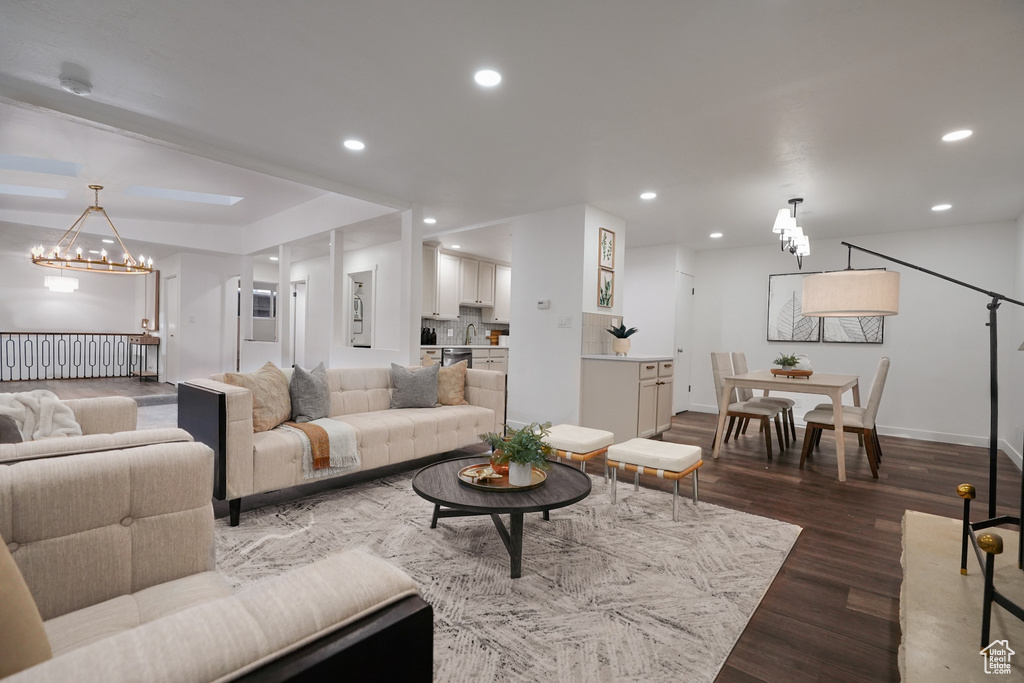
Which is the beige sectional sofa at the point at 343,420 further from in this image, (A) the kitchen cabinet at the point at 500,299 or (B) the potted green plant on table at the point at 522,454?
(A) the kitchen cabinet at the point at 500,299

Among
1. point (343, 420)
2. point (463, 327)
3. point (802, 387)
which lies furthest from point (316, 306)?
point (802, 387)

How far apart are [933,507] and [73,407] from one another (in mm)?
5028

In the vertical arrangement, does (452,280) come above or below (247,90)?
below

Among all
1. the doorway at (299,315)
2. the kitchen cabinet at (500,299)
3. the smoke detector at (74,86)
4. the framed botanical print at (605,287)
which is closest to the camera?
the smoke detector at (74,86)

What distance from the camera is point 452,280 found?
755 centimetres

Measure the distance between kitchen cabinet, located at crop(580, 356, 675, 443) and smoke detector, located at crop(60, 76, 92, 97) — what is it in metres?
4.30

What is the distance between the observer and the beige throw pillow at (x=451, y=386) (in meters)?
4.21

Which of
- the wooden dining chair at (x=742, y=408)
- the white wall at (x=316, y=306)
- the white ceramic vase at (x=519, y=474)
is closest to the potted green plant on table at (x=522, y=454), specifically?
the white ceramic vase at (x=519, y=474)

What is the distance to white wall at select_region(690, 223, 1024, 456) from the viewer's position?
521 cm

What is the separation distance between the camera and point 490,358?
24.5ft

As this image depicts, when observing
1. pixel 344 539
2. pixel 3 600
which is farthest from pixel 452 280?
pixel 3 600

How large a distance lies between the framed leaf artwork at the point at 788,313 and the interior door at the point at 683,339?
1090 millimetres

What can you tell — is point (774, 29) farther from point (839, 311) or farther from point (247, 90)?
point (247, 90)

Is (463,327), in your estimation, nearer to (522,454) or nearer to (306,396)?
(306,396)
